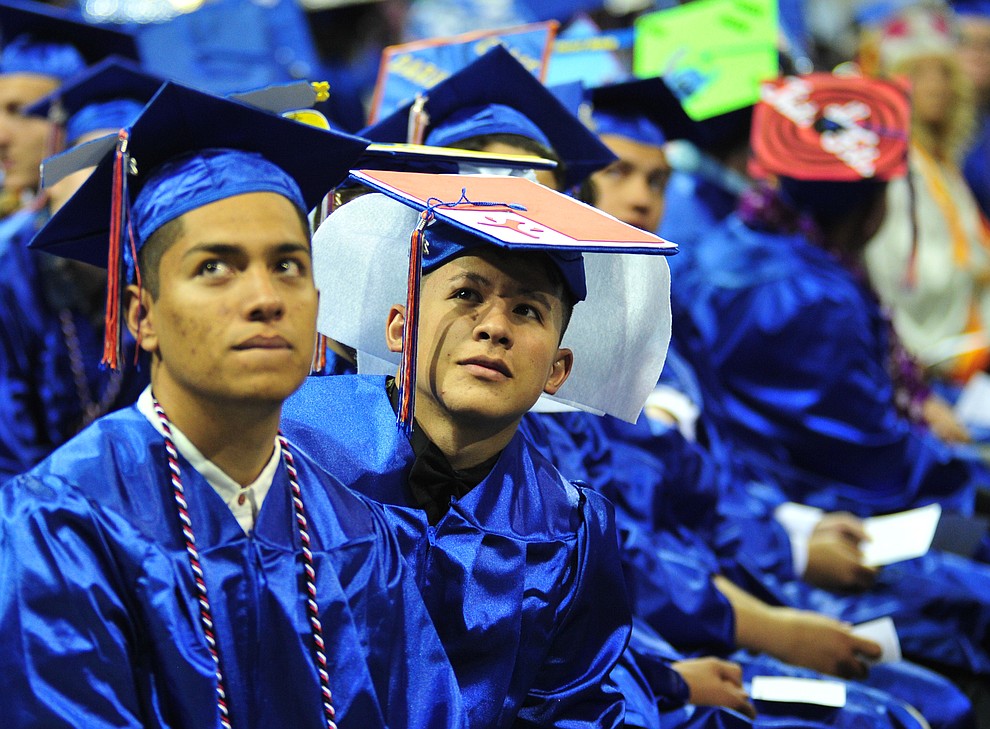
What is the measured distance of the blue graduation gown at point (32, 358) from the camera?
9.53ft

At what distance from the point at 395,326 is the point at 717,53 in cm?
282

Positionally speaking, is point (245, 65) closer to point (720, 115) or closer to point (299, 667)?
point (720, 115)

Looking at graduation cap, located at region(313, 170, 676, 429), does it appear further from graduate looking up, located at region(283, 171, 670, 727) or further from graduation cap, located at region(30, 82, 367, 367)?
graduation cap, located at region(30, 82, 367, 367)

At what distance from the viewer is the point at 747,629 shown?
8.50 ft

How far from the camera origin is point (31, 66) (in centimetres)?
332

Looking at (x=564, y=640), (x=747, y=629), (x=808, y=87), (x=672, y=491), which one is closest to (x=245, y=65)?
(x=808, y=87)

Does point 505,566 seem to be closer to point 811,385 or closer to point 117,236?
point 117,236

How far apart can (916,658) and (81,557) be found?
88.8 inches

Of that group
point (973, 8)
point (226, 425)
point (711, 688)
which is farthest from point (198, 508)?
point (973, 8)

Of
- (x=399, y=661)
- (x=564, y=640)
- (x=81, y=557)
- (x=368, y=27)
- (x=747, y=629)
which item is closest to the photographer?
(x=81, y=557)

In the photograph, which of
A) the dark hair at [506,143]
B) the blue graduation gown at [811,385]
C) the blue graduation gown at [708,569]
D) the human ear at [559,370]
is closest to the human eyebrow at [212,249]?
the human ear at [559,370]

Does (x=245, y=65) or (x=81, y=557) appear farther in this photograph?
(x=245, y=65)

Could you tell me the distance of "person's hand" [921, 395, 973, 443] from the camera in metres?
4.21

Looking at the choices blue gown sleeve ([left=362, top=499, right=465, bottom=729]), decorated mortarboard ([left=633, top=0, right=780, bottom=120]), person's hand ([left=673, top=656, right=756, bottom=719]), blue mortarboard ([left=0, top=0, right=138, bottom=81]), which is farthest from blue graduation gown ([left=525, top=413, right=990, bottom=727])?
blue mortarboard ([left=0, top=0, right=138, bottom=81])
